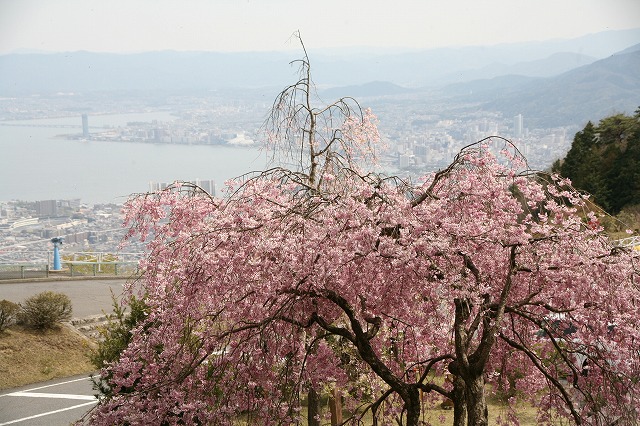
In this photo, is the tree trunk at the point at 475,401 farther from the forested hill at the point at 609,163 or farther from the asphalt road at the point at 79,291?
the forested hill at the point at 609,163

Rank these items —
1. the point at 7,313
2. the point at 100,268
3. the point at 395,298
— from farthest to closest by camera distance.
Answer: the point at 100,268
the point at 7,313
the point at 395,298

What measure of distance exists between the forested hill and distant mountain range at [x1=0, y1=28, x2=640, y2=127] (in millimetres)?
11464

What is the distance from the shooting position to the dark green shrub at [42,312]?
14.6m

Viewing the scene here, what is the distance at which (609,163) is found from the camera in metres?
24.0

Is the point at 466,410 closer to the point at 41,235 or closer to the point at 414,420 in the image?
the point at 414,420

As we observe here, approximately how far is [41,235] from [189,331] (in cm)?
2680

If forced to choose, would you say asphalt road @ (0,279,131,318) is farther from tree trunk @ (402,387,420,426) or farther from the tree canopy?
tree trunk @ (402,387,420,426)

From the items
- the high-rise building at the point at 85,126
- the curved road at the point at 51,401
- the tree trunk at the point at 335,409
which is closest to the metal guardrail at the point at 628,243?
the tree trunk at the point at 335,409

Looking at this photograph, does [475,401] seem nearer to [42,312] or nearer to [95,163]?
[42,312]

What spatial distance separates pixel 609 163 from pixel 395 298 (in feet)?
65.4

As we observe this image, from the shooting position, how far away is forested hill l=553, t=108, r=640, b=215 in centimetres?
2278

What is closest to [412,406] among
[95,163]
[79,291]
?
[79,291]

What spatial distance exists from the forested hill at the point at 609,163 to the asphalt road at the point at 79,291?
1371 centimetres

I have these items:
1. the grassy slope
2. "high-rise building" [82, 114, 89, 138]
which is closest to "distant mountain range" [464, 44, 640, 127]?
"high-rise building" [82, 114, 89, 138]
